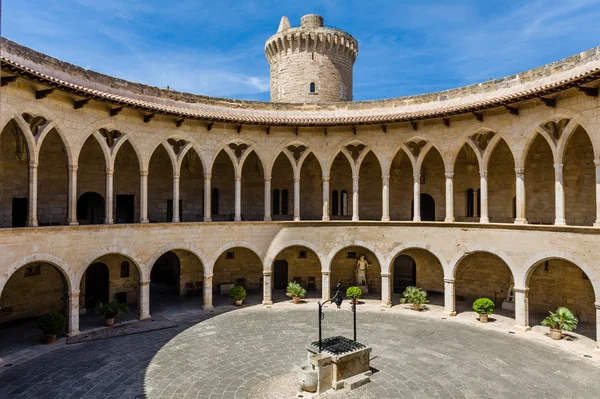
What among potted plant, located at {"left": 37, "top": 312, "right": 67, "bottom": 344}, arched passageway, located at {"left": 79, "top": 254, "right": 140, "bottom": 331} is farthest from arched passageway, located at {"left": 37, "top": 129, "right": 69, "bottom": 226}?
potted plant, located at {"left": 37, "top": 312, "right": 67, "bottom": 344}

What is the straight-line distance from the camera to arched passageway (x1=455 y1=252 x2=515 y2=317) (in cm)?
2119

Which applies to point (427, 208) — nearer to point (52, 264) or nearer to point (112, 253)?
point (112, 253)

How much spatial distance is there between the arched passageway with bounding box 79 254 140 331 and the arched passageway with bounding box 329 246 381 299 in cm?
1119

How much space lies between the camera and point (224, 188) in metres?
25.9

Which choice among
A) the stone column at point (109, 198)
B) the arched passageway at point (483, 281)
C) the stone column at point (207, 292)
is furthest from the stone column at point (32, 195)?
the arched passageway at point (483, 281)

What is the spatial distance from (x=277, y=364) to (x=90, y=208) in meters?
14.1

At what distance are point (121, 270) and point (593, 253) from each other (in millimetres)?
21119

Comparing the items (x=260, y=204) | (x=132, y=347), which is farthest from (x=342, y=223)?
(x=132, y=347)

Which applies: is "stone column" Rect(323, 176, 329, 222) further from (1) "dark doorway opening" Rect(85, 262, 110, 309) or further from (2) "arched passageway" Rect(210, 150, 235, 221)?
(1) "dark doorway opening" Rect(85, 262, 110, 309)

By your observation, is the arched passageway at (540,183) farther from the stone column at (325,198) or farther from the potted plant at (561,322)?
the stone column at (325,198)

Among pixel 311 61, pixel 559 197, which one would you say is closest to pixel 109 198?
pixel 559 197

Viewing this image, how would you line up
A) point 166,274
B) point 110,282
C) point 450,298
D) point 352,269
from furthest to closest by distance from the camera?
point 166,274 < point 352,269 < point 110,282 < point 450,298

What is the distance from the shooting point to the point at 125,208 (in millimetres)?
Result: 23297

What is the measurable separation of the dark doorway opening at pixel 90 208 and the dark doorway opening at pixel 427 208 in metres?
17.5
